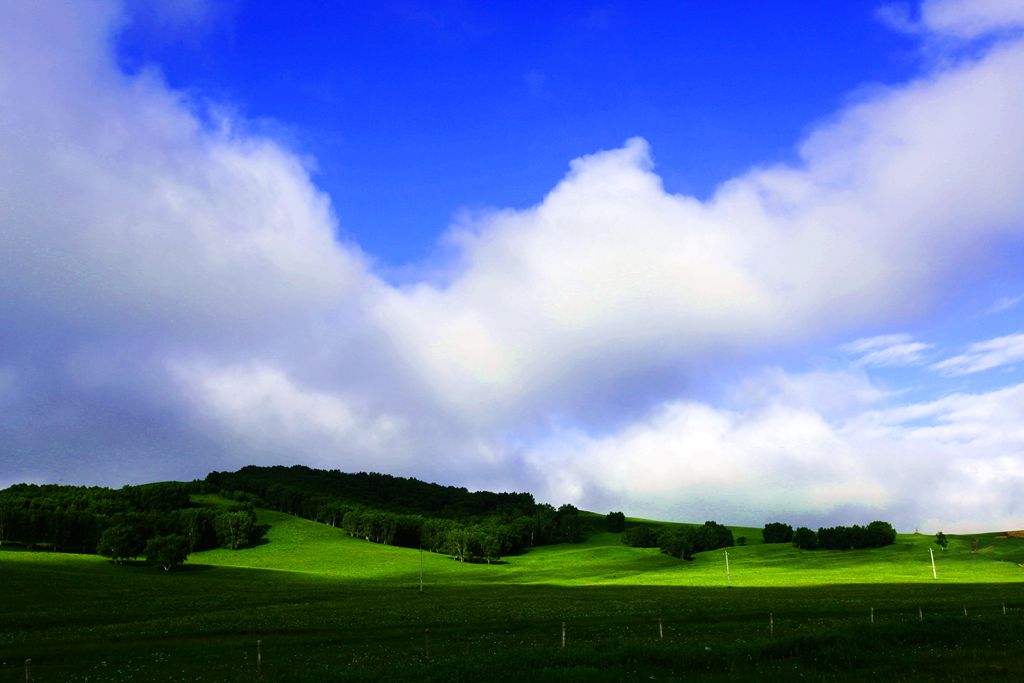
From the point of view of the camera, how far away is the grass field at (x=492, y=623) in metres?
30.2

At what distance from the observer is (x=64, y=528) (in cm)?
14688

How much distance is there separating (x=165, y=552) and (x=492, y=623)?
91910mm

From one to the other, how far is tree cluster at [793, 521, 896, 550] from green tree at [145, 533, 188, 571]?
14689 cm

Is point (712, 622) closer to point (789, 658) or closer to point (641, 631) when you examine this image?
point (641, 631)

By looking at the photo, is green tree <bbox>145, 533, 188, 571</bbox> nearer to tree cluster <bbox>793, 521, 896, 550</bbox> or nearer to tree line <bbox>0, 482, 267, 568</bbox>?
tree line <bbox>0, 482, 267, 568</bbox>

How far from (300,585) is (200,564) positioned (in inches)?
1432

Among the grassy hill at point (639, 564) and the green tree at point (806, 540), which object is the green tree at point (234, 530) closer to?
the grassy hill at point (639, 564)

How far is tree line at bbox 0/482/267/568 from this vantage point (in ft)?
408

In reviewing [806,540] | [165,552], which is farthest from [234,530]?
[806,540]

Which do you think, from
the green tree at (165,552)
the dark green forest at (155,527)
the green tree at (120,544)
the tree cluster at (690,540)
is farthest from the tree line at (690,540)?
the green tree at (120,544)

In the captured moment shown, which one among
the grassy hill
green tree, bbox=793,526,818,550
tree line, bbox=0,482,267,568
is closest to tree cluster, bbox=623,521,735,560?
the grassy hill

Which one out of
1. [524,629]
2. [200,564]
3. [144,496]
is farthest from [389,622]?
[144,496]

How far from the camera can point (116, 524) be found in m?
143

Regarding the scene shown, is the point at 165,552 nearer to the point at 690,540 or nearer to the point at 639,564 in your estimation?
the point at 639,564
